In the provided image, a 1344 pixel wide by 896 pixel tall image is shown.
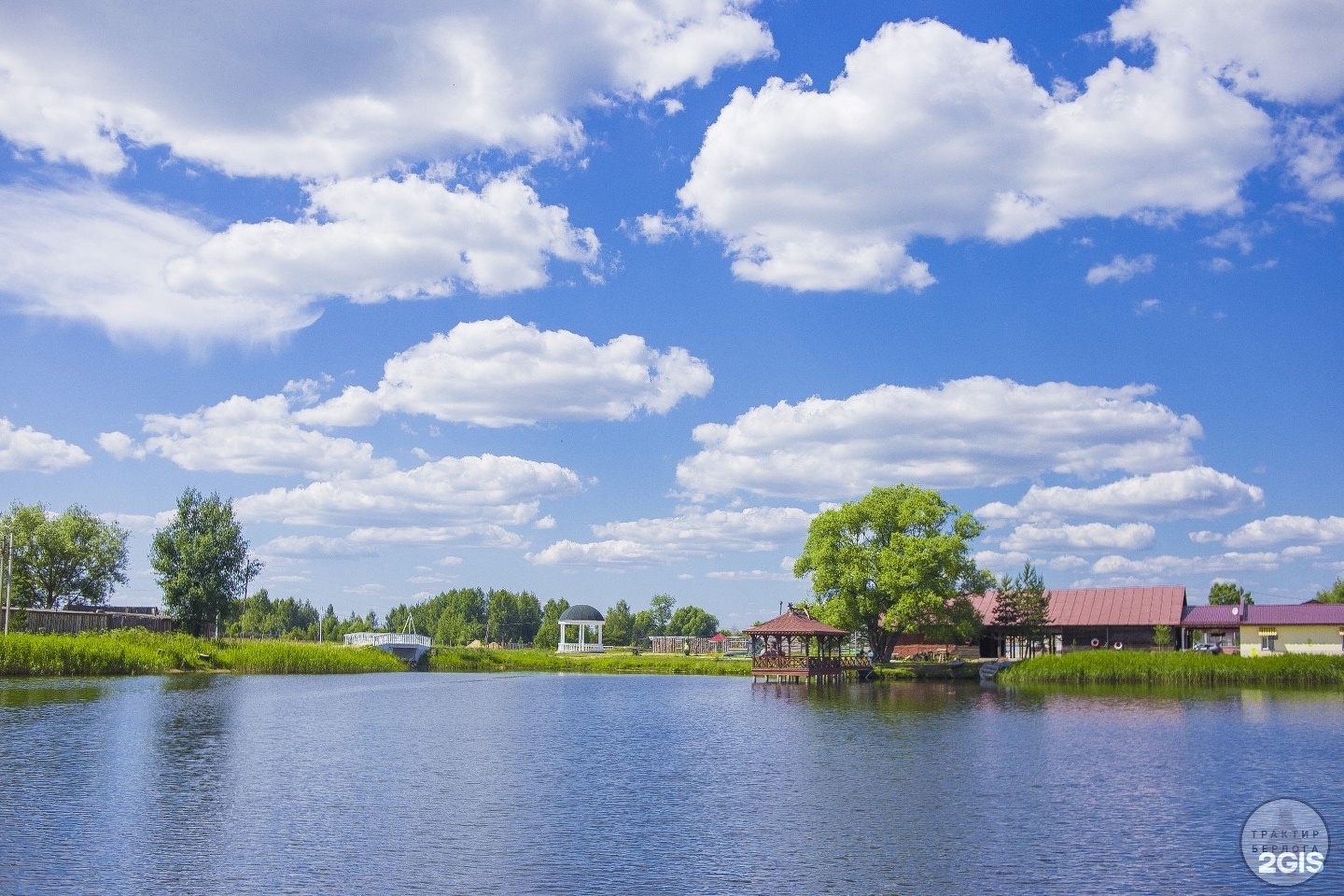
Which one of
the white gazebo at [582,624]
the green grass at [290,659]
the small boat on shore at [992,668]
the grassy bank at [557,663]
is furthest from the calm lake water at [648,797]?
the white gazebo at [582,624]

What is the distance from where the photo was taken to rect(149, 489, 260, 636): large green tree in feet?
288

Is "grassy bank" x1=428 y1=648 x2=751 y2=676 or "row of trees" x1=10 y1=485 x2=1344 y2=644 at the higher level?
"row of trees" x1=10 y1=485 x2=1344 y2=644

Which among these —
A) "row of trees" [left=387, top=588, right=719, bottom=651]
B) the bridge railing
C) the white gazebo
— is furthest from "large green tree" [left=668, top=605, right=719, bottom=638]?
the bridge railing

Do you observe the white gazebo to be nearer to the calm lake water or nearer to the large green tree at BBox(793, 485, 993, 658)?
the large green tree at BBox(793, 485, 993, 658)

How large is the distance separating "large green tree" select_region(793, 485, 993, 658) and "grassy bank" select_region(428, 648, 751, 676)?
1865 cm

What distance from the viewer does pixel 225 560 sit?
89938 mm

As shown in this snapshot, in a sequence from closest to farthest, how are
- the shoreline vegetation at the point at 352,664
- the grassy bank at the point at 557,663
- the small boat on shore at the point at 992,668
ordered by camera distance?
the shoreline vegetation at the point at 352,664, the small boat on shore at the point at 992,668, the grassy bank at the point at 557,663

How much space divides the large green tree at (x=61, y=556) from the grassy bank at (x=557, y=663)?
32226 mm

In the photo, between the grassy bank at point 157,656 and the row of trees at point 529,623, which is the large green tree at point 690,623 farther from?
the grassy bank at point 157,656

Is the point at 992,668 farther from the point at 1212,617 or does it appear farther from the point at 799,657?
the point at 1212,617

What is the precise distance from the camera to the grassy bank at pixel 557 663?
3935 inches

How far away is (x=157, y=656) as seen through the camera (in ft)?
244

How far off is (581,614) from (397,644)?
33.2 meters

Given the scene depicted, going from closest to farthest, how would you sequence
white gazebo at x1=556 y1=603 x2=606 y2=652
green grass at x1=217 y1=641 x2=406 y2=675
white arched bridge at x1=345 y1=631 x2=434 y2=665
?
green grass at x1=217 y1=641 x2=406 y2=675, white arched bridge at x1=345 y1=631 x2=434 y2=665, white gazebo at x1=556 y1=603 x2=606 y2=652
